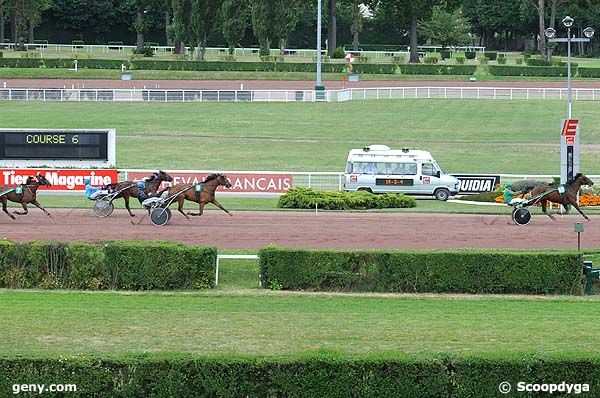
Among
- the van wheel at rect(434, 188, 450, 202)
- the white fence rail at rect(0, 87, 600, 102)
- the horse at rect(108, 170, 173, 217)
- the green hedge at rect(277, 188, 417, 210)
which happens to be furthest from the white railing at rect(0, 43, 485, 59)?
the horse at rect(108, 170, 173, 217)

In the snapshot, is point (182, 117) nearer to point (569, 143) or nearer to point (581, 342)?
point (569, 143)

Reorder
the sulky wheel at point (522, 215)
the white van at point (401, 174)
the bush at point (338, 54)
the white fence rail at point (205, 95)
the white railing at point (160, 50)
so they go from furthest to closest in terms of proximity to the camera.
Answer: the white railing at point (160, 50), the bush at point (338, 54), the white fence rail at point (205, 95), the white van at point (401, 174), the sulky wheel at point (522, 215)

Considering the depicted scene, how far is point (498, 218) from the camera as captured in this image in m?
28.0

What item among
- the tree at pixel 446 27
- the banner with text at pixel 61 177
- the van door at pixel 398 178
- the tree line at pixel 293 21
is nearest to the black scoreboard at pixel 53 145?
the banner with text at pixel 61 177

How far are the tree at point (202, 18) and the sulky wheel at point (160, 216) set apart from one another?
52652mm

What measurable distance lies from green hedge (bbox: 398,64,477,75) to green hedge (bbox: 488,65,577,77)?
1.72 m

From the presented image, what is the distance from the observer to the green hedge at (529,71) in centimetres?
7562

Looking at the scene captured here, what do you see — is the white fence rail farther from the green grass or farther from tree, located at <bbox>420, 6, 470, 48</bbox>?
the green grass

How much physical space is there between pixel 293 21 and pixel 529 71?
16.2 metres

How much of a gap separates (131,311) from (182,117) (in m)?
39.8

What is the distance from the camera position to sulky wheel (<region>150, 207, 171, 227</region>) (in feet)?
84.6

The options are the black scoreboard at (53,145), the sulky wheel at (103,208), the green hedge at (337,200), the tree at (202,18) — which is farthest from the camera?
the tree at (202,18)

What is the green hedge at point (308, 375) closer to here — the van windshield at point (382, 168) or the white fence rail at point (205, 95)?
the van windshield at point (382, 168)

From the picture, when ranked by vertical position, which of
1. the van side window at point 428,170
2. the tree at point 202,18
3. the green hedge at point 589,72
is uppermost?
the tree at point 202,18
